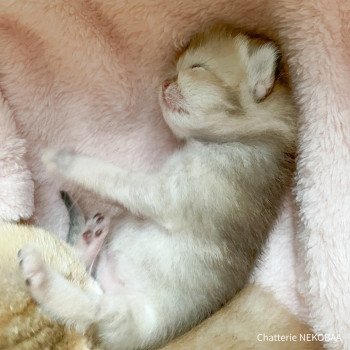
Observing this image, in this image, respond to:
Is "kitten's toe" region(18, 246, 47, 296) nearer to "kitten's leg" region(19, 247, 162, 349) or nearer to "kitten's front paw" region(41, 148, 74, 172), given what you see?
"kitten's leg" region(19, 247, 162, 349)

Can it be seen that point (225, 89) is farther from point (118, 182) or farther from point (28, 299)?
point (28, 299)

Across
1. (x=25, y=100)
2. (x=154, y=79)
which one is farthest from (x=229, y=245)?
(x=25, y=100)

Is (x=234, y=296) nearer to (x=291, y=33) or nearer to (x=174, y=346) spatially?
(x=174, y=346)

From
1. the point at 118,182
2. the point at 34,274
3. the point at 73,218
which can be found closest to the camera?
the point at 34,274

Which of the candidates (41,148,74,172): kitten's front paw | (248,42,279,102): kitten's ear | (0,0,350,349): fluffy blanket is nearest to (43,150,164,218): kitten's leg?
(41,148,74,172): kitten's front paw

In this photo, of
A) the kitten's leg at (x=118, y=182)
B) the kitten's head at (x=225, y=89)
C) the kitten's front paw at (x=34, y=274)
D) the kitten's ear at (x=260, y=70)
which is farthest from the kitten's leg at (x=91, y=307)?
the kitten's ear at (x=260, y=70)

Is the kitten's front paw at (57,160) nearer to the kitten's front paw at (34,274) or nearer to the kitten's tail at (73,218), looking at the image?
the kitten's tail at (73,218)

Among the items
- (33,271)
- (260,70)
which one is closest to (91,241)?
(33,271)
